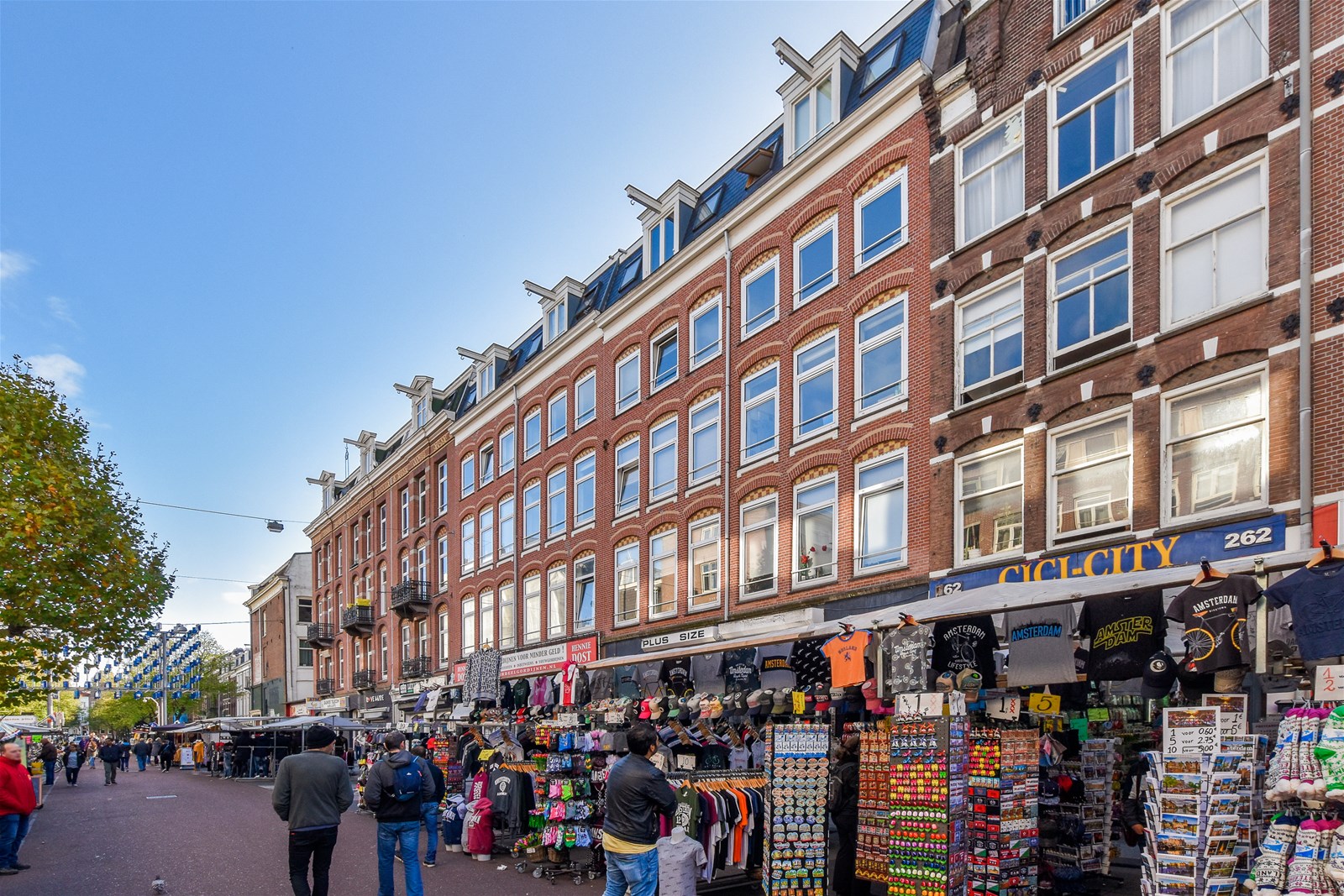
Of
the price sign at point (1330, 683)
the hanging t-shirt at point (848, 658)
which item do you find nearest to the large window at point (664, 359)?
the hanging t-shirt at point (848, 658)

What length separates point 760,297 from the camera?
71.8 feet

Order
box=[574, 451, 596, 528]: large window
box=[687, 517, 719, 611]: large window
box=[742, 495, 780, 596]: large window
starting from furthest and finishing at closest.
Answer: box=[574, 451, 596, 528]: large window, box=[687, 517, 719, 611]: large window, box=[742, 495, 780, 596]: large window

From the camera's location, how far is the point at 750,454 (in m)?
21.5

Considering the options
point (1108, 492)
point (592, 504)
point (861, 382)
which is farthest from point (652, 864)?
point (592, 504)

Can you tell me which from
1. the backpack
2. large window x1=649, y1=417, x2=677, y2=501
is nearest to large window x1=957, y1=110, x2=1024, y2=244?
large window x1=649, y1=417, x2=677, y2=501

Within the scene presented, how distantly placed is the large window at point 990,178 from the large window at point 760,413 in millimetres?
5389

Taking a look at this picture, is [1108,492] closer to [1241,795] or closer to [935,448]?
[935,448]

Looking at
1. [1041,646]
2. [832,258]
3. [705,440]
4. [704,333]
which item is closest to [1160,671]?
[1041,646]

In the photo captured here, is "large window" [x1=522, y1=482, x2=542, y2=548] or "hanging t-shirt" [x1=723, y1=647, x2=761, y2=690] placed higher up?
"large window" [x1=522, y1=482, x2=542, y2=548]

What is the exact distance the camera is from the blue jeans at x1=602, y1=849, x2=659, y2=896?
7.86 metres

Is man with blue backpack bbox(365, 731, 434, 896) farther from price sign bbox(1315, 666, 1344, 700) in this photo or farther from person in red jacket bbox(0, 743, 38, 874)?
price sign bbox(1315, 666, 1344, 700)

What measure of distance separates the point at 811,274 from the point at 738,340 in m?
2.46

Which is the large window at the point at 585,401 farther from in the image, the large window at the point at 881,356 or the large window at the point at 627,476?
the large window at the point at 881,356

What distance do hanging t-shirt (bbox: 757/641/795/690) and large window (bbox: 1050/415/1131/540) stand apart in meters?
4.98
